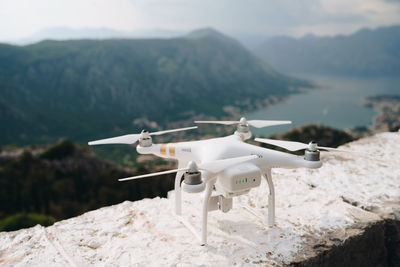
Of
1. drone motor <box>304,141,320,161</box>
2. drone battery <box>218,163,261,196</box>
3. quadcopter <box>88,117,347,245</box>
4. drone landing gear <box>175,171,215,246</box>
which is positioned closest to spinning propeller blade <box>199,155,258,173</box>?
quadcopter <box>88,117,347,245</box>

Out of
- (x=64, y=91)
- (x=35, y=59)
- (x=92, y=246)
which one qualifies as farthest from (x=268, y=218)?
(x=35, y=59)

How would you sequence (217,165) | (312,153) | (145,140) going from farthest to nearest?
(145,140)
(312,153)
(217,165)

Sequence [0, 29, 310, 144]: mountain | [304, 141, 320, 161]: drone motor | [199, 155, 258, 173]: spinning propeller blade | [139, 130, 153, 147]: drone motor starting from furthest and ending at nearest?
[0, 29, 310, 144]: mountain < [139, 130, 153, 147]: drone motor < [304, 141, 320, 161]: drone motor < [199, 155, 258, 173]: spinning propeller blade

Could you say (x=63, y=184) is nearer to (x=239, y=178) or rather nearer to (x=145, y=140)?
(x=145, y=140)

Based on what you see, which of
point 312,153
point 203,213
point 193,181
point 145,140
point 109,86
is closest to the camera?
point 193,181

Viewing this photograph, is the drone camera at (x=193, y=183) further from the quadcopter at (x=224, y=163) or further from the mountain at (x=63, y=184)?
the mountain at (x=63, y=184)

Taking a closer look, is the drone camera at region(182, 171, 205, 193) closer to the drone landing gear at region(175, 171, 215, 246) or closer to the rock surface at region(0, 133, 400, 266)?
the drone landing gear at region(175, 171, 215, 246)

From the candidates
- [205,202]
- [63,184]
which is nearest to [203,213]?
[205,202]

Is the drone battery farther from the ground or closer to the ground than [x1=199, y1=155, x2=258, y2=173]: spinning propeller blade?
closer to the ground
